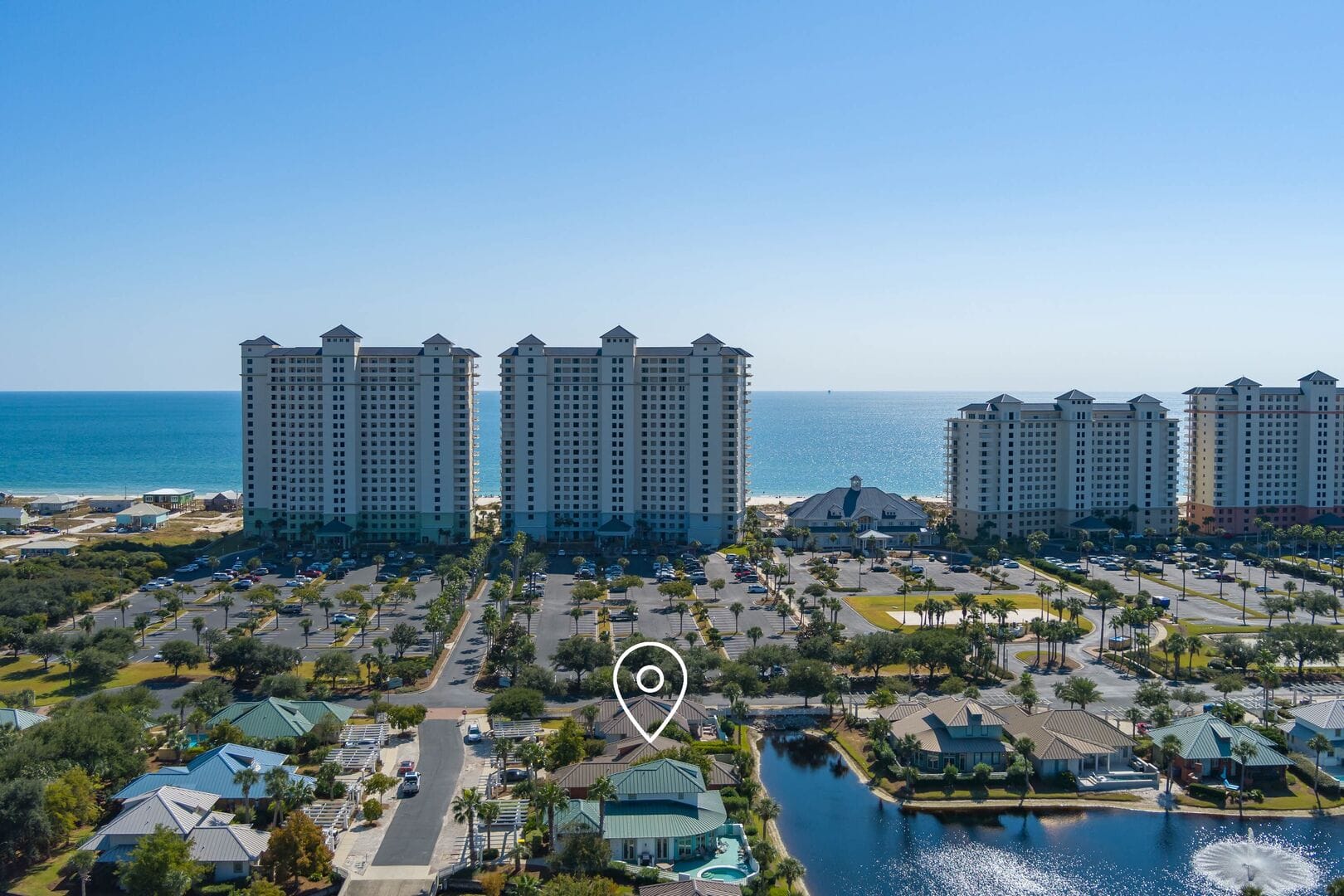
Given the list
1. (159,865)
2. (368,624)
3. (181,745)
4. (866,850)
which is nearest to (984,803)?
(866,850)

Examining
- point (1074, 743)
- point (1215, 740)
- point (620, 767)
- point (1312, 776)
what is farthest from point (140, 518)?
point (1312, 776)

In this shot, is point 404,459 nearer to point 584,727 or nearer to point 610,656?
point 610,656

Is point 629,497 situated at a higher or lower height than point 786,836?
higher

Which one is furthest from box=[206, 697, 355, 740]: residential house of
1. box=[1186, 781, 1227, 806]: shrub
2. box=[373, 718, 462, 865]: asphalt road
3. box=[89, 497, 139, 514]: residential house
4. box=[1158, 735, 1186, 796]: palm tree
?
box=[89, 497, 139, 514]: residential house

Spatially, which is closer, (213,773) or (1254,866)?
(1254,866)

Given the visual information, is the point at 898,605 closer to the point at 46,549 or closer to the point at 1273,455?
the point at 1273,455

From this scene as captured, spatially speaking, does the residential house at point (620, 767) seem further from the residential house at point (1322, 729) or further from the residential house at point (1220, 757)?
the residential house at point (1322, 729)

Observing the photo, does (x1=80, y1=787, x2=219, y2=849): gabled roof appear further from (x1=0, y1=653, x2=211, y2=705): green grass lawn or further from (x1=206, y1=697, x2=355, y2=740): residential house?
(x1=0, y1=653, x2=211, y2=705): green grass lawn

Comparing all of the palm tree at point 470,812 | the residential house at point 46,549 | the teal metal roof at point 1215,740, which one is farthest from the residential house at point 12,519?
the teal metal roof at point 1215,740
